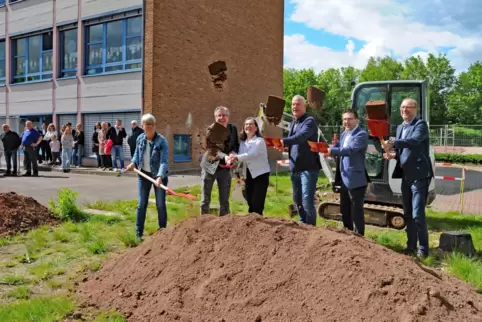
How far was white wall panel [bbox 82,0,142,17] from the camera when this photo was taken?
60.6 ft

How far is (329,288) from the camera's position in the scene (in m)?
3.52

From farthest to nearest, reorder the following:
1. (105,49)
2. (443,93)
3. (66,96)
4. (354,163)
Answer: (443,93) < (66,96) < (105,49) < (354,163)

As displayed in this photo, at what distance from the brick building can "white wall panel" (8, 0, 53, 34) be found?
0.05 metres

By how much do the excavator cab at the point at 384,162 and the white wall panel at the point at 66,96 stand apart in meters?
15.7

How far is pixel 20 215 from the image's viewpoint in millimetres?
7430

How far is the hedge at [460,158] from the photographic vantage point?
30075mm

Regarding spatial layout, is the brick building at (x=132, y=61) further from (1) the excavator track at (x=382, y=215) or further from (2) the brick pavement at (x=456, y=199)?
(1) the excavator track at (x=382, y=215)

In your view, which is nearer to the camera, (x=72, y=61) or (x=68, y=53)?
(x=72, y=61)

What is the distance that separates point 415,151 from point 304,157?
139 centimetres

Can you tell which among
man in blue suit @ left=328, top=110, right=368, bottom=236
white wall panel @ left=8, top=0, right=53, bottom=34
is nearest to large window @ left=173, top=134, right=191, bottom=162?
white wall panel @ left=8, top=0, right=53, bottom=34

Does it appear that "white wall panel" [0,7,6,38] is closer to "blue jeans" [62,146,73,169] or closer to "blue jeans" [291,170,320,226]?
"blue jeans" [62,146,73,169]

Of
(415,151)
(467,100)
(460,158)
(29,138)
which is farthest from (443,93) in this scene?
(415,151)

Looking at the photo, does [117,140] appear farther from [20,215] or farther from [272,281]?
[272,281]

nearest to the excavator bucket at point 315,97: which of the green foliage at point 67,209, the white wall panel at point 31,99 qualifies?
the green foliage at point 67,209
